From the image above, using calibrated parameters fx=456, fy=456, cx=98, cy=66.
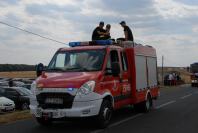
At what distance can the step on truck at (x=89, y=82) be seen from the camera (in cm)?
1101

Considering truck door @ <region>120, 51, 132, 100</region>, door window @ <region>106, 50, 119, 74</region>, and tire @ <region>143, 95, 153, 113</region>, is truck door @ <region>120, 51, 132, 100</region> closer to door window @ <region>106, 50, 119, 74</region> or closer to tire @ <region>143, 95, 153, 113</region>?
door window @ <region>106, 50, 119, 74</region>

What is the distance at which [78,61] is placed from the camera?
40.7ft

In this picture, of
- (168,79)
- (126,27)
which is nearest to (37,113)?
Answer: (126,27)

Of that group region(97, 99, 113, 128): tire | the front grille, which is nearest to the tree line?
region(97, 99, 113, 128): tire

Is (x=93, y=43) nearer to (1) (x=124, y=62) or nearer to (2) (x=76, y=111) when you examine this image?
(1) (x=124, y=62)

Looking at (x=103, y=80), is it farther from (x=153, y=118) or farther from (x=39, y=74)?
(x=153, y=118)

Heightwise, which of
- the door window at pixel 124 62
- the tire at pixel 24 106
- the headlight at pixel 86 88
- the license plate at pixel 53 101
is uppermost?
→ the door window at pixel 124 62

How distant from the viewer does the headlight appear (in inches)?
434

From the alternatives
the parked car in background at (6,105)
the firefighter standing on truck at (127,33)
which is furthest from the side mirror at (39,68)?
the parked car in background at (6,105)

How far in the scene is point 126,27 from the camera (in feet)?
53.3

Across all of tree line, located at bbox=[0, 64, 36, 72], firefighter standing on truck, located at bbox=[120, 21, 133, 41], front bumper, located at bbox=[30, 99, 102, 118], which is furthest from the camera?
tree line, located at bbox=[0, 64, 36, 72]

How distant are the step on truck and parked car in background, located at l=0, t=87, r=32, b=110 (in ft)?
39.5

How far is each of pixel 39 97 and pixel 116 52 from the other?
120 inches

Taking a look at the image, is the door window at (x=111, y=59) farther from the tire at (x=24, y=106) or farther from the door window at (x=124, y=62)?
the tire at (x=24, y=106)
